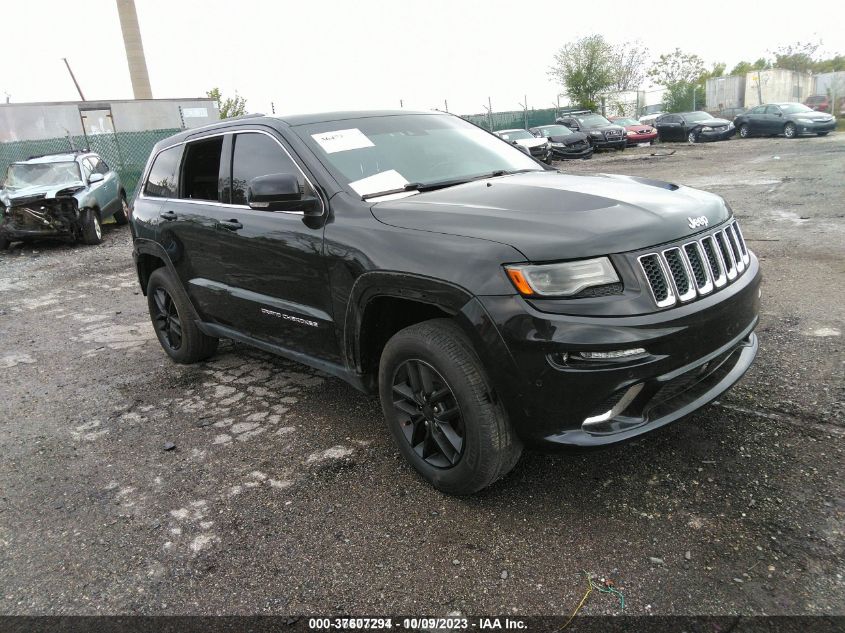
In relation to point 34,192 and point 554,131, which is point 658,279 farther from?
point 554,131

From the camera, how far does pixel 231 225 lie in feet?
12.5

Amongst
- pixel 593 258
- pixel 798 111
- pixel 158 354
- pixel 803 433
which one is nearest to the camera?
pixel 593 258

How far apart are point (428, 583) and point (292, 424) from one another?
66.1 inches

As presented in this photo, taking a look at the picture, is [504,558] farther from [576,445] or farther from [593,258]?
[593,258]

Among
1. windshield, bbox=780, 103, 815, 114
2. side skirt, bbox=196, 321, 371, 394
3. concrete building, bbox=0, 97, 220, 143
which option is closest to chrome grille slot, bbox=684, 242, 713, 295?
side skirt, bbox=196, 321, 371, 394

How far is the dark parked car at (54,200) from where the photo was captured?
39.0ft

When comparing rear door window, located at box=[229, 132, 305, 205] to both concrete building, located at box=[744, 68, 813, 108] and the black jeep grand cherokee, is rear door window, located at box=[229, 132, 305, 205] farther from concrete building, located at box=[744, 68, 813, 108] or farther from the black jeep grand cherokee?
concrete building, located at box=[744, 68, 813, 108]

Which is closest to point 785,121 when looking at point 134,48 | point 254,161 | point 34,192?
point 34,192

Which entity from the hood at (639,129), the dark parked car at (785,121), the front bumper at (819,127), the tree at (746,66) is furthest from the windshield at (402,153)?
the tree at (746,66)

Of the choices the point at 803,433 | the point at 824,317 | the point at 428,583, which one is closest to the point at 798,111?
the point at 824,317

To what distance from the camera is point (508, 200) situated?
283cm

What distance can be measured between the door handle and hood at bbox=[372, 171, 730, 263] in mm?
1130

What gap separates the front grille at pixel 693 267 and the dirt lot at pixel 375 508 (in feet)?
1.92

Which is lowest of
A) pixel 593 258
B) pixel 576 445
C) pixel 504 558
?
pixel 504 558
